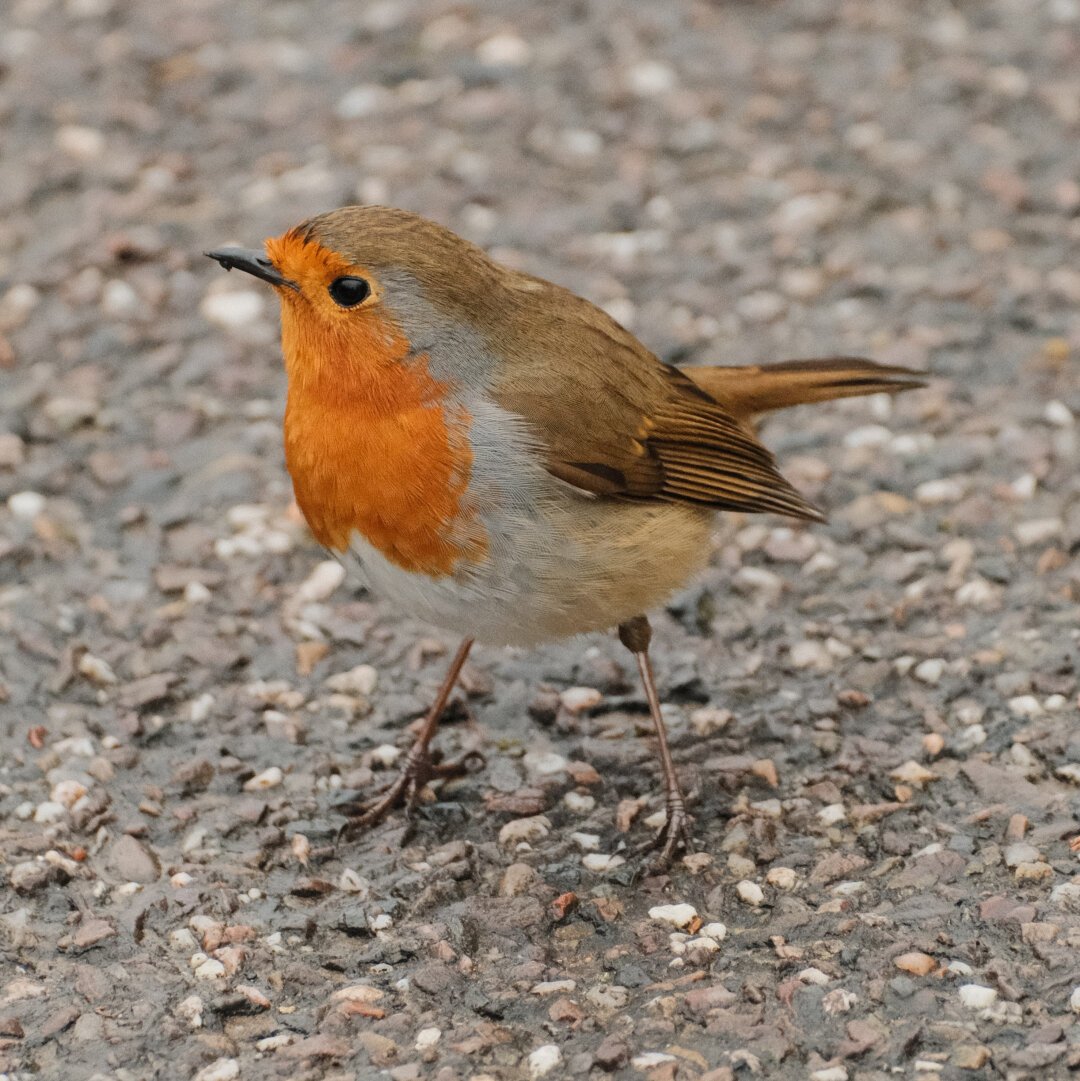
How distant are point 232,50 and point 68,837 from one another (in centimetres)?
412

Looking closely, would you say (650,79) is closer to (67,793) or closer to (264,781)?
(264,781)

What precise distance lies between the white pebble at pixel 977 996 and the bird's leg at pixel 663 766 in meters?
0.78

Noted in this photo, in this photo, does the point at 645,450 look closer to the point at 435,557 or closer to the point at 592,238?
the point at 435,557

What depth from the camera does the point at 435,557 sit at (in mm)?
3568

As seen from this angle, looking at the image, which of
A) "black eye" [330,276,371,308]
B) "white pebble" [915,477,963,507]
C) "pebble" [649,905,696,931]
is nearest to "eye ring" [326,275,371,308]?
"black eye" [330,276,371,308]

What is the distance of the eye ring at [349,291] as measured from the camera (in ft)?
11.7

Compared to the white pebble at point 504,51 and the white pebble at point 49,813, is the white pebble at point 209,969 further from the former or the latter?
the white pebble at point 504,51

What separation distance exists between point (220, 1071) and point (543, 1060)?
0.62 m

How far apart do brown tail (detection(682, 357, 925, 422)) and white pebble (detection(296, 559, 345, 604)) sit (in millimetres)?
1179

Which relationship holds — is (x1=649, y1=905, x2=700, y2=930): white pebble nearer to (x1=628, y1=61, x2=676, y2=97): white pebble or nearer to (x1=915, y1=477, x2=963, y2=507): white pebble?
(x1=915, y1=477, x2=963, y2=507): white pebble

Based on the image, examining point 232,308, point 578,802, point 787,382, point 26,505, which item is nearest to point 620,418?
point 787,382

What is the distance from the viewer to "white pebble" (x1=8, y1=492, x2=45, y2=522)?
4.94 metres

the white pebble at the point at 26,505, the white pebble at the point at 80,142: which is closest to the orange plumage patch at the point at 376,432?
the white pebble at the point at 26,505

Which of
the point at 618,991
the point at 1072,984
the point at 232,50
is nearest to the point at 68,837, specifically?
the point at 618,991
